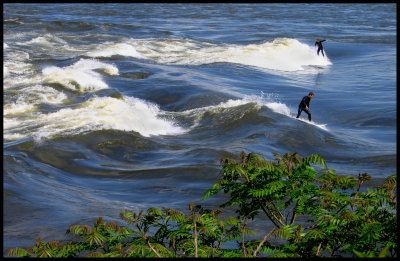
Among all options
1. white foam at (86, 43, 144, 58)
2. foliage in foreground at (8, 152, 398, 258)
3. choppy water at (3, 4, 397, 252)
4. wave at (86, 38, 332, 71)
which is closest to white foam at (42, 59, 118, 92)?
choppy water at (3, 4, 397, 252)

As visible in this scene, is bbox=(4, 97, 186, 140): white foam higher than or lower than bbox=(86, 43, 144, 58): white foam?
higher

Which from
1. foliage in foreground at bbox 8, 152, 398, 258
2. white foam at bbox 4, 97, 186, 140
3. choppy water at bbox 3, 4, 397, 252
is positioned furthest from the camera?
white foam at bbox 4, 97, 186, 140

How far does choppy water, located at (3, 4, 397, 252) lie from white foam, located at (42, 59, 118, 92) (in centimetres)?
8

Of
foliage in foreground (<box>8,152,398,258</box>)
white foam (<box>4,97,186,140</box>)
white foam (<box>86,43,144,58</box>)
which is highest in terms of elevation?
foliage in foreground (<box>8,152,398,258</box>)

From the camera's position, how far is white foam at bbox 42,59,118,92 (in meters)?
23.1

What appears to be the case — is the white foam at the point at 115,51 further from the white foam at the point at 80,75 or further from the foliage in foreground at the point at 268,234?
the foliage in foreground at the point at 268,234

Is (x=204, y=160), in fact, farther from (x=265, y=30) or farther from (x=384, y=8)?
(x=384, y=8)

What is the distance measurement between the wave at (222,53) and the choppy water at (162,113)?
0.37 ft

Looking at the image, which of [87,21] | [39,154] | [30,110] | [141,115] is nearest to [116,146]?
[39,154]

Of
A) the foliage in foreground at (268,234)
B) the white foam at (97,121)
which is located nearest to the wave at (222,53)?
the white foam at (97,121)

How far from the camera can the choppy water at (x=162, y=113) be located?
11695 mm

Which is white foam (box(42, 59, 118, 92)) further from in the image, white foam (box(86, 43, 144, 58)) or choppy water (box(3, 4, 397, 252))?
white foam (box(86, 43, 144, 58))

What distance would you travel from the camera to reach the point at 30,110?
734 inches

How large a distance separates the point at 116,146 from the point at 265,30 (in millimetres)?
33981
